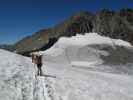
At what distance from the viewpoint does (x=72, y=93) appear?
47.2ft

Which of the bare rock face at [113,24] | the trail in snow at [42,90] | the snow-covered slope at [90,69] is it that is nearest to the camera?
the trail in snow at [42,90]

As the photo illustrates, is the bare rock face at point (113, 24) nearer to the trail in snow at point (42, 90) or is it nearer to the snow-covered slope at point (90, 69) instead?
the snow-covered slope at point (90, 69)

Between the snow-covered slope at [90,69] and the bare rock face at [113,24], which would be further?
the bare rock face at [113,24]

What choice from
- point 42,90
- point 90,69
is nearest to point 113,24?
point 90,69

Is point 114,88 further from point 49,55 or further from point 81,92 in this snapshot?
point 49,55

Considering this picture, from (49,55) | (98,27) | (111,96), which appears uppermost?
(98,27)

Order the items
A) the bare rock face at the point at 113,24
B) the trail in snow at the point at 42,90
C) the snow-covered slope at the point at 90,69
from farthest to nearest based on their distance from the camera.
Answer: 1. the bare rock face at the point at 113,24
2. the snow-covered slope at the point at 90,69
3. the trail in snow at the point at 42,90

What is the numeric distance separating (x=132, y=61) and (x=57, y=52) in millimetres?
18803

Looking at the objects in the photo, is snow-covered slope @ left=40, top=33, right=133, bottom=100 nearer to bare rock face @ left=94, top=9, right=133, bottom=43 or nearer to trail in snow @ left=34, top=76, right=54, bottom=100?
trail in snow @ left=34, top=76, right=54, bottom=100

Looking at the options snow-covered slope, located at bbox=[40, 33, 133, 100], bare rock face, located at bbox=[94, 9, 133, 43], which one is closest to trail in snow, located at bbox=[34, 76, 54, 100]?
snow-covered slope, located at bbox=[40, 33, 133, 100]

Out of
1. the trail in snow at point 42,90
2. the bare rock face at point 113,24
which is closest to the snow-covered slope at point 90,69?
the trail in snow at point 42,90

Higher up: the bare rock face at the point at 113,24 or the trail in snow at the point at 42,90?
the bare rock face at the point at 113,24

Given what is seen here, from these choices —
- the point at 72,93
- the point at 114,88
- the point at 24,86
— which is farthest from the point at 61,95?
the point at 114,88

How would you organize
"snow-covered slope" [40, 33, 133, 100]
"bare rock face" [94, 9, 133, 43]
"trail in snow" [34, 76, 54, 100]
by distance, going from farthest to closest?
"bare rock face" [94, 9, 133, 43]
"snow-covered slope" [40, 33, 133, 100]
"trail in snow" [34, 76, 54, 100]
